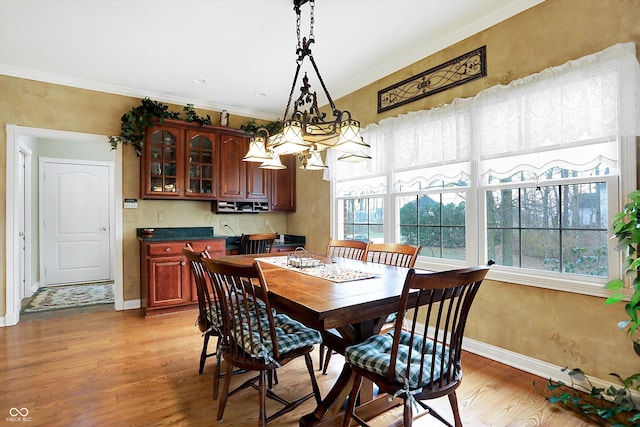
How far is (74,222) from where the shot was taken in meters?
5.79

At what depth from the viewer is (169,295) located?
3885 millimetres

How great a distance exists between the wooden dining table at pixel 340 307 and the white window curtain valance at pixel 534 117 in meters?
1.28

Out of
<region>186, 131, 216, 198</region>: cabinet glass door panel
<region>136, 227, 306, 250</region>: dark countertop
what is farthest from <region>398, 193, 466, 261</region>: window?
<region>186, 131, 216, 198</region>: cabinet glass door panel

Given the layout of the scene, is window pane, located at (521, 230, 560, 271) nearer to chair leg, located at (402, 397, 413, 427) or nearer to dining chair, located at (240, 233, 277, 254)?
chair leg, located at (402, 397, 413, 427)

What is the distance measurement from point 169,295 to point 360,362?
3.04 m

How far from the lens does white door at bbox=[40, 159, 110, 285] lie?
18.3 ft

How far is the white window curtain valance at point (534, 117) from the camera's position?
1.97m

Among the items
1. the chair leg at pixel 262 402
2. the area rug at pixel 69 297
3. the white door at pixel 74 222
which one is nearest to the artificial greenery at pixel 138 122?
the area rug at pixel 69 297

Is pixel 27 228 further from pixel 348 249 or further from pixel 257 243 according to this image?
pixel 348 249

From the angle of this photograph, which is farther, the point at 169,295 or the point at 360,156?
the point at 169,295

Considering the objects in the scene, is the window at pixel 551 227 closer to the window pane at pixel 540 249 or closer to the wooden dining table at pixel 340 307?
the window pane at pixel 540 249

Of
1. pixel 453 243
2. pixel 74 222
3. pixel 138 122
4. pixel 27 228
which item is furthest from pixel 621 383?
pixel 74 222

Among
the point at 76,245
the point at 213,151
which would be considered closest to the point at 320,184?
the point at 213,151

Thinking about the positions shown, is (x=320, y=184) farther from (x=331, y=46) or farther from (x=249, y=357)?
(x=249, y=357)
